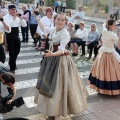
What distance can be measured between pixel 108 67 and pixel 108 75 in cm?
19

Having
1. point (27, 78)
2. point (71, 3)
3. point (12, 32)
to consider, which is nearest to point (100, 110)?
point (27, 78)

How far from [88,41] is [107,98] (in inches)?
180

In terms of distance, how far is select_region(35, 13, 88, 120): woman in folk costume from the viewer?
4.50 meters

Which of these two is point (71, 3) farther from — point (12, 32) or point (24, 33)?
point (12, 32)

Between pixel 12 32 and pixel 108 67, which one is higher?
pixel 12 32

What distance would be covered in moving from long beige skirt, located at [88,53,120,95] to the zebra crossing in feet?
1.46

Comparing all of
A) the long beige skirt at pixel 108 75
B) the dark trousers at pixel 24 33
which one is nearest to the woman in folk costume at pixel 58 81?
the long beige skirt at pixel 108 75

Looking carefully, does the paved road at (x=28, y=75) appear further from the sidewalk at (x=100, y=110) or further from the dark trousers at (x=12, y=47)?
the dark trousers at (x=12, y=47)

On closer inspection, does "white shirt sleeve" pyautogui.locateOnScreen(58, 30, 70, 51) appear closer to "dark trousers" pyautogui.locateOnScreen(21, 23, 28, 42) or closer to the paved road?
the paved road

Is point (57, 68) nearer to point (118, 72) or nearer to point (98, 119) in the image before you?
point (98, 119)

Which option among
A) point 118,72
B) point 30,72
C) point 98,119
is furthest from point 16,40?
point 98,119

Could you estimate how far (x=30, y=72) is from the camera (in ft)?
25.7

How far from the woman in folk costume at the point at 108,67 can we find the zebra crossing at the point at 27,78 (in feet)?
1.57

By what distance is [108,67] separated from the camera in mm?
5852
